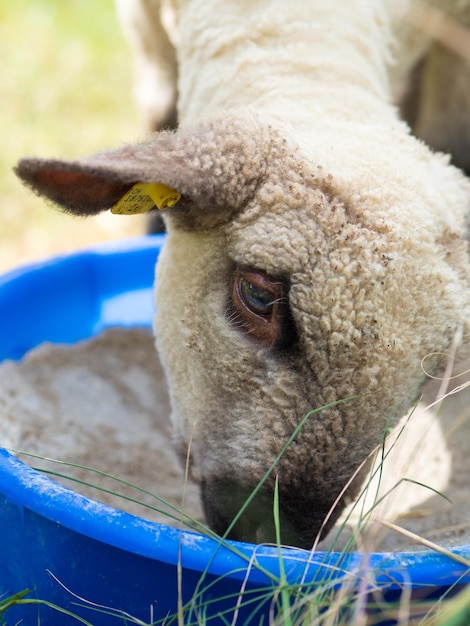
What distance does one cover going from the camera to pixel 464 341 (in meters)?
1.92

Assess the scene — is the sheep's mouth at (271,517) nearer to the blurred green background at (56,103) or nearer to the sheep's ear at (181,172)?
the sheep's ear at (181,172)

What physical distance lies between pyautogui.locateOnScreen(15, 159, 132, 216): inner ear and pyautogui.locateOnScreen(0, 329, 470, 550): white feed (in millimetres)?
835

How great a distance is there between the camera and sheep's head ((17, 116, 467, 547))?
68.9 inches

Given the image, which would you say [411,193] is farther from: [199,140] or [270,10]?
[270,10]

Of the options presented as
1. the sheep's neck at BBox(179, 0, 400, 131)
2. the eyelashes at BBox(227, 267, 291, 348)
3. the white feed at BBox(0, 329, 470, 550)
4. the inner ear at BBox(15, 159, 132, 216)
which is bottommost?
the white feed at BBox(0, 329, 470, 550)

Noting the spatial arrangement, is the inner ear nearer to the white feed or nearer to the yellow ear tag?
the yellow ear tag

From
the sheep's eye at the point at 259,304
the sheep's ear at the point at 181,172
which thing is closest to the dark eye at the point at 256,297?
the sheep's eye at the point at 259,304

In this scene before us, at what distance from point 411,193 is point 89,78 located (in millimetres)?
4903

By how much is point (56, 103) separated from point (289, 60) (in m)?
3.87

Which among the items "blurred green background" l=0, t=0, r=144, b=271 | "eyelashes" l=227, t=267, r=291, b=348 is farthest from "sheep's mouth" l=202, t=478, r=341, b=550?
"blurred green background" l=0, t=0, r=144, b=271

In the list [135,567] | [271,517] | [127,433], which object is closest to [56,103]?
[127,433]

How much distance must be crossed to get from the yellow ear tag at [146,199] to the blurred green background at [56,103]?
2.71 meters

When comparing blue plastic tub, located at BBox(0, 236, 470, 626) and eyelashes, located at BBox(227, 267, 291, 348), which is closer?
blue plastic tub, located at BBox(0, 236, 470, 626)

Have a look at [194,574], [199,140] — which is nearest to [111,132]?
[199,140]
